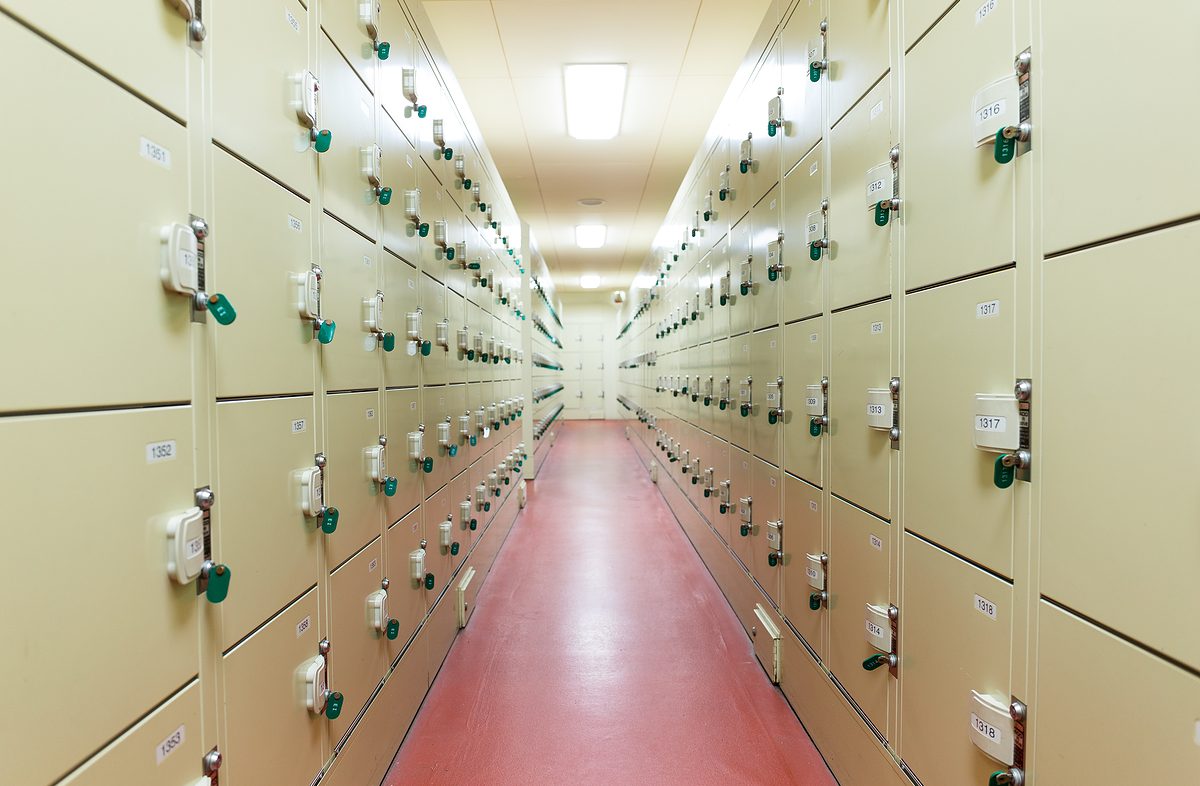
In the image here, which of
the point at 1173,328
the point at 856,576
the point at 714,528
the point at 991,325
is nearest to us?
the point at 1173,328

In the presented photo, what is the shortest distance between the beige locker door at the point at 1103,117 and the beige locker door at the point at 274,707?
5.40 ft

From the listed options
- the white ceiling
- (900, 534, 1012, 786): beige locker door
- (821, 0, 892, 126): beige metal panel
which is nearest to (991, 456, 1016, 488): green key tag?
(900, 534, 1012, 786): beige locker door

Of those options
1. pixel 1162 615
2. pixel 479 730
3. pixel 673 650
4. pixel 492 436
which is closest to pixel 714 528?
pixel 673 650

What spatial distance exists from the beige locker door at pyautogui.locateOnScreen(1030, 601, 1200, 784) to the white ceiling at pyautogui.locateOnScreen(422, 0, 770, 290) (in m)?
3.42

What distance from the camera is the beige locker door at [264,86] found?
3.84ft

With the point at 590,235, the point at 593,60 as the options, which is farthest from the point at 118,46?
the point at 590,235

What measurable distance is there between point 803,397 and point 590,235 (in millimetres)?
7390

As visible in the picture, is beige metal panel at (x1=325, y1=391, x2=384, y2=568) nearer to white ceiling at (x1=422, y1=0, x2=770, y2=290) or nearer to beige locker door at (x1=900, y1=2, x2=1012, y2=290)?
beige locker door at (x1=900, y1=2, x2=1012, y2=290)

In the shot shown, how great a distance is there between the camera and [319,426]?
161 cm

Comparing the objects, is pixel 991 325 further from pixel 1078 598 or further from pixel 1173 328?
pixel 1078 598

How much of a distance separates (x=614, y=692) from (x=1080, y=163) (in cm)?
231

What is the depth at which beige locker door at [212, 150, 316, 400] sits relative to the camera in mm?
1177

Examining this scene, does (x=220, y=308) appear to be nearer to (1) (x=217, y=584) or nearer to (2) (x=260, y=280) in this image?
(2) (x=260, y=280)

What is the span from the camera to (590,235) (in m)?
9.31
